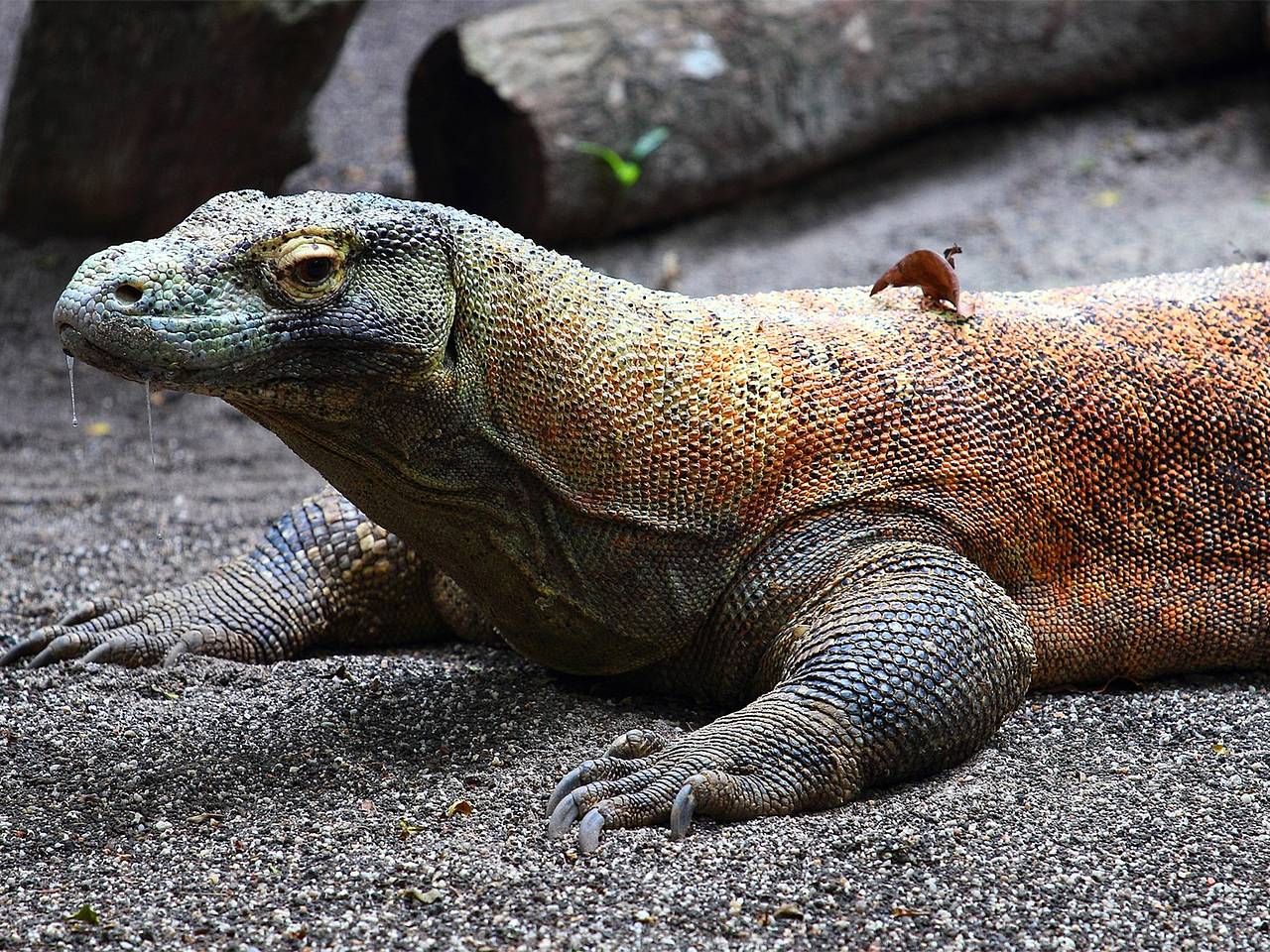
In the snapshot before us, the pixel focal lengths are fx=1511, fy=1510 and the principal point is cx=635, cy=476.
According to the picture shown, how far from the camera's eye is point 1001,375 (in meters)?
5.02

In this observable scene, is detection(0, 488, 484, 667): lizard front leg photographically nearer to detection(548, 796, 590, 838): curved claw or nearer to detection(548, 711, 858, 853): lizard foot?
detection(548, 711, 858, 853): lizard foot

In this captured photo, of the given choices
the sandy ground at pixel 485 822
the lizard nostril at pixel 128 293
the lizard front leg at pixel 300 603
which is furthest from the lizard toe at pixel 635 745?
the lizard nostril at pixel 128 293

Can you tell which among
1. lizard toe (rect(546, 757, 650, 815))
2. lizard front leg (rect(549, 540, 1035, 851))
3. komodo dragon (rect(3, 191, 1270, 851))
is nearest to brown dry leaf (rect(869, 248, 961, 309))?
komodo dragon (rect(3, 191, 1270, 851))

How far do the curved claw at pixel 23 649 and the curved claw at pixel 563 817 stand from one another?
8.30ft

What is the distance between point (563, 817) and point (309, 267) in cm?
164

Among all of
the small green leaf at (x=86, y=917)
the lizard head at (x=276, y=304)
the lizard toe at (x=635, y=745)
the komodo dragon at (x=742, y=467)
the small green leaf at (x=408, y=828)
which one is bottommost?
the small green leaf at (x=408, y=828)

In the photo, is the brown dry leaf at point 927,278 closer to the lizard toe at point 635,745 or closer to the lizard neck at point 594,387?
the lizard neck at point 594,387

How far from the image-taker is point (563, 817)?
400 cm

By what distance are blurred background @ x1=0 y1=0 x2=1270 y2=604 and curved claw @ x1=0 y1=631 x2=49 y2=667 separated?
3016 mm

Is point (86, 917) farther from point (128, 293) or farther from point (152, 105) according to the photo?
point (152, 105)

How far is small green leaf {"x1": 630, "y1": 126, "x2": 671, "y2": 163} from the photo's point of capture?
10.8 m

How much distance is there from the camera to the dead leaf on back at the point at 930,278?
5.21 m

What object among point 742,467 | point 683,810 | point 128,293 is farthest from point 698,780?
point 128,293

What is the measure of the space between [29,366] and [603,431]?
6.75 m
